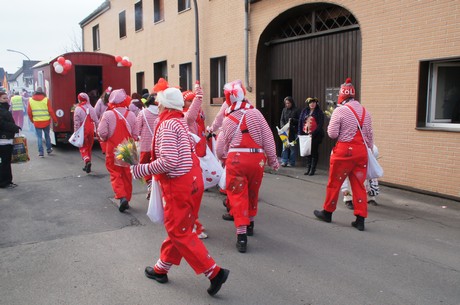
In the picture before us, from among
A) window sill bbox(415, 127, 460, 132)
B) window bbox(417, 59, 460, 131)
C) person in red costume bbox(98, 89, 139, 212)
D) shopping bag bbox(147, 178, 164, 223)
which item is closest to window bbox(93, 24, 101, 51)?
person in red costume bbox(98, 89, 139, 212)

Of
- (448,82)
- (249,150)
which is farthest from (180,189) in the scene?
(448,82)

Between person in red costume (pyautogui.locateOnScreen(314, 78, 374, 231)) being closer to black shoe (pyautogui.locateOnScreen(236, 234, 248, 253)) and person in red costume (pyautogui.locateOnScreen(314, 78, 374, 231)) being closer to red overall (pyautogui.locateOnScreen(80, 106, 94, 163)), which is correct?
black shoe (pyautogui.locateOnScreen(236, 234, 248, 253))

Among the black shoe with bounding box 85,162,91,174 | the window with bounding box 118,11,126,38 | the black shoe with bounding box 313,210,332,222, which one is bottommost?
the black shoe with bounding box 313,210,332,222

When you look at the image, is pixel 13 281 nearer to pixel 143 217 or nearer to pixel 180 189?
pixel 180 189

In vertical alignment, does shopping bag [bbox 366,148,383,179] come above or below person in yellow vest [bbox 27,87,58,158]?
below

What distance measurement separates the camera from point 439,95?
8117mm

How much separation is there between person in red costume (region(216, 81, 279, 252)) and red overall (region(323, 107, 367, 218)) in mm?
1035

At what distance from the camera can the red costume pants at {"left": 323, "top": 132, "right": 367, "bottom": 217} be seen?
5.79m

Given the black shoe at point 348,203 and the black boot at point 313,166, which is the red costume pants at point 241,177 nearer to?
the black shoe at point 348,203

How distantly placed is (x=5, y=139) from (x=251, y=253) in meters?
5.79

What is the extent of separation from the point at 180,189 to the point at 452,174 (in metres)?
5.51

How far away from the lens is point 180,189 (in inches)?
148

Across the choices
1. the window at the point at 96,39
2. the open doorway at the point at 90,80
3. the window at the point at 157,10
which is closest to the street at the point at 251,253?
the open doorway at the point at 90,80

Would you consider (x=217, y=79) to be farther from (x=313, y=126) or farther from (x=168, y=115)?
(x=168, y=115)
